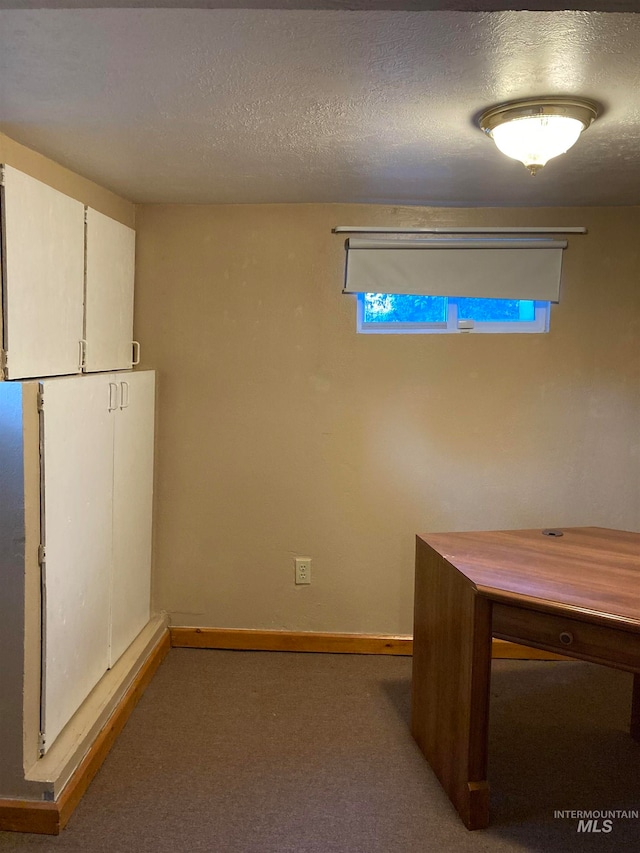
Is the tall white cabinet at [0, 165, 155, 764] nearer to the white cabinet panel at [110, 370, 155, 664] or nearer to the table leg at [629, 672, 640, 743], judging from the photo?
the white cabinet panel at [110, 370, 155, 664]

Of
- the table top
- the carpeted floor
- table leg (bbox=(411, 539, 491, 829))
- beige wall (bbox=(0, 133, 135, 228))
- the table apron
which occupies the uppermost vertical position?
beige wall (bbox=(0, 133, 135, 228))

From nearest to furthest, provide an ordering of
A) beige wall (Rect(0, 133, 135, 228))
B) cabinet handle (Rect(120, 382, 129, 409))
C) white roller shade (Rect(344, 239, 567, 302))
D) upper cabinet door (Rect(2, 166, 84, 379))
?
upper cabinet door (Rect(2, 166, 84, 379)) < beige wall (Rect(0, 133, 135, 228)) < cabinet handle (Rect(120, 382, 129, 409)) < white roller shade (Rect(344, 239, 567, 302))

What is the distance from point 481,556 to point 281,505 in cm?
125

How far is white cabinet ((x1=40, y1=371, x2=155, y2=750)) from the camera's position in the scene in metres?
2.13

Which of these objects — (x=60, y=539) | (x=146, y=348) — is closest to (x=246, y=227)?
(x=146, y=348)

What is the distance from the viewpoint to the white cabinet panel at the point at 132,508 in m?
2.77

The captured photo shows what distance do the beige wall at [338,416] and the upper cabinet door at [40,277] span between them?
841 mm

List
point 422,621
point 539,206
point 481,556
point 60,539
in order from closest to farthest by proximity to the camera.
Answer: point 60,539 → point 481,556 → point 422,621 → point 539,206

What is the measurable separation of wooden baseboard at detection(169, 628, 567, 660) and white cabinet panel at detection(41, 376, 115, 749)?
775 millimetres

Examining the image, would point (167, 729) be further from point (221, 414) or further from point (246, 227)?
point (246, 227)

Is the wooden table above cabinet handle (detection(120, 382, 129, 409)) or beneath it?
beneath

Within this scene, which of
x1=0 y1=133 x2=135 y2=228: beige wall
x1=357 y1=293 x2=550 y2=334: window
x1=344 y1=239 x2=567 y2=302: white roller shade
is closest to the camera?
x1=0 y1=133 x2=135 y2=228: beige wall

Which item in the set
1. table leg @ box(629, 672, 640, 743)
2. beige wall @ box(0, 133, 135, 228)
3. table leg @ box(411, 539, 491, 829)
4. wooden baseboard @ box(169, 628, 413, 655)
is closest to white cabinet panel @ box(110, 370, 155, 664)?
wooden baseboard @ box(169, 628, 413, 655)

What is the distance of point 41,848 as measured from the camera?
1.99m
